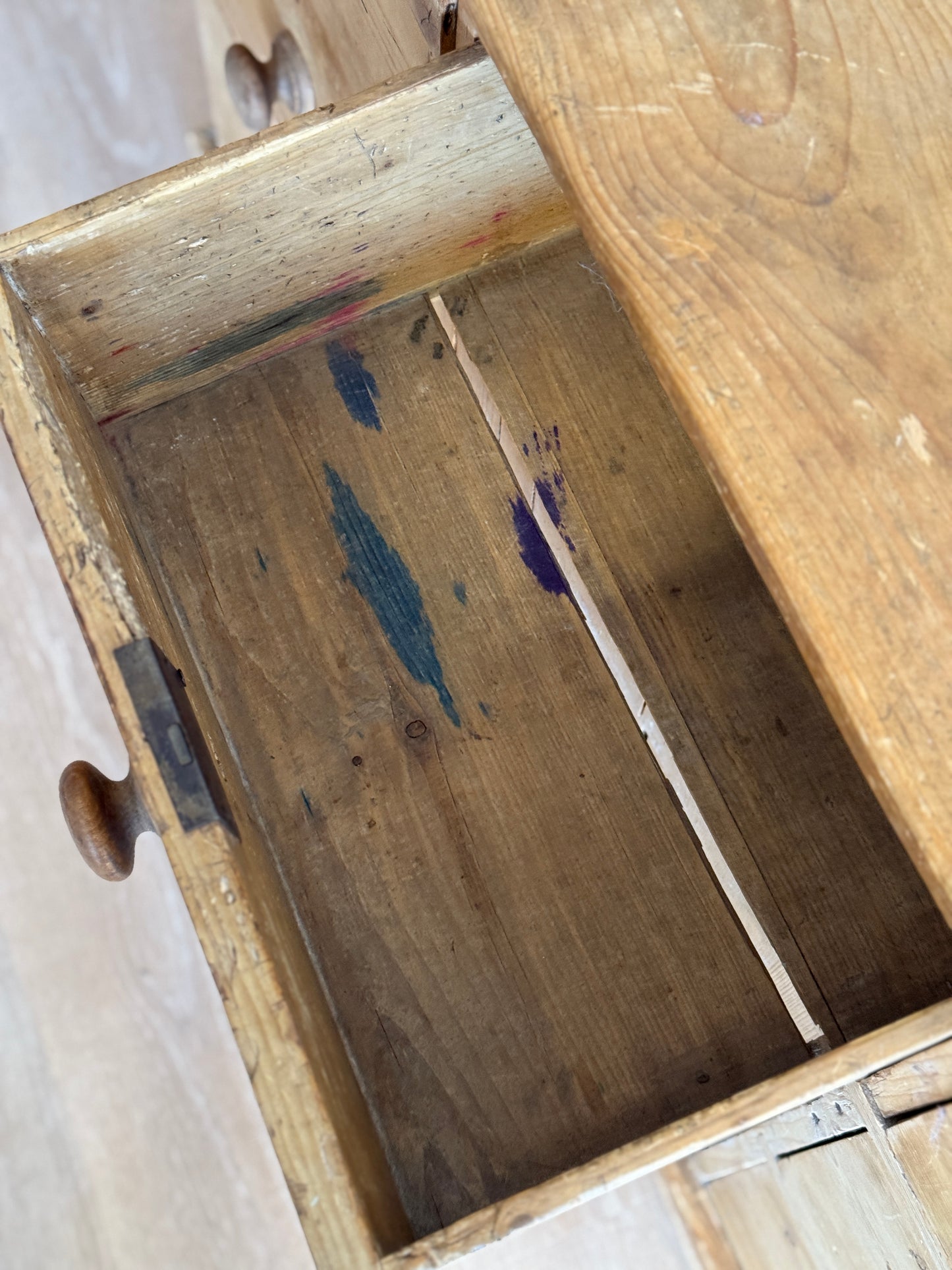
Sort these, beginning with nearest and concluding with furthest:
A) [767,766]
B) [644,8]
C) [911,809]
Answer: [911,809], [644,8], [767,766]

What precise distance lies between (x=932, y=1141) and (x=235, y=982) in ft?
1.40

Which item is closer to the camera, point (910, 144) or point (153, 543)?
point (910, 144)

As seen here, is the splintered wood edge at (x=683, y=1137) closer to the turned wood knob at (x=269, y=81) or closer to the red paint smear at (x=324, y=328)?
the red paint smear at (x=324, y=328)

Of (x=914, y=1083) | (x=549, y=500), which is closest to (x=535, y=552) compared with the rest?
(x=549, y=500)

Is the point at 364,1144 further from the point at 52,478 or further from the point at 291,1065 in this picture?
the point at 52,478

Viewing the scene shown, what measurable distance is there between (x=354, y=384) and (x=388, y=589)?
20 centimetres

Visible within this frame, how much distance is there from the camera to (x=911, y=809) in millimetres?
482

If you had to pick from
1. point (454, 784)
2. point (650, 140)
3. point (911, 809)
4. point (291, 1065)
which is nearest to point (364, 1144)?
point (291, 1065)

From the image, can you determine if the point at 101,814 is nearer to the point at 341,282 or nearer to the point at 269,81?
the point at 341,282

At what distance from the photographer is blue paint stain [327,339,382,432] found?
37.1 inches

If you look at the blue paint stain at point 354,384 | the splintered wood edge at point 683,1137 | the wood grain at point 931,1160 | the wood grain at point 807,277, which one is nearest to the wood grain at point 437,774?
the blue paint stain at point 354,384

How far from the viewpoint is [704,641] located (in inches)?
34.2

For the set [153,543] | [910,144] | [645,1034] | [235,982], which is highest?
[153,543]

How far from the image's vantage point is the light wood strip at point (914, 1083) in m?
0.55
